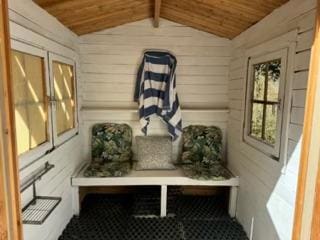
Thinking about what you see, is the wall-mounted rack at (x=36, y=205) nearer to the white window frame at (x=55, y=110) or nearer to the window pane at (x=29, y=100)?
the window pane at (x=29, y=100)

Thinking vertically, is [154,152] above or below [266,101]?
below

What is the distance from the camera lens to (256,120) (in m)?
2.51

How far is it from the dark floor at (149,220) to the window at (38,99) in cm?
96

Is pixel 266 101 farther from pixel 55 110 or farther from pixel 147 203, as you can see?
pixel 55 110

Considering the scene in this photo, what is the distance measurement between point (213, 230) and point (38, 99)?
212 centimetres

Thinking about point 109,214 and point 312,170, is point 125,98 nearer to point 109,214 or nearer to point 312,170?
point 109,214

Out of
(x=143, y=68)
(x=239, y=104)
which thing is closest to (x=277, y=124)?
(x=239, y=104)

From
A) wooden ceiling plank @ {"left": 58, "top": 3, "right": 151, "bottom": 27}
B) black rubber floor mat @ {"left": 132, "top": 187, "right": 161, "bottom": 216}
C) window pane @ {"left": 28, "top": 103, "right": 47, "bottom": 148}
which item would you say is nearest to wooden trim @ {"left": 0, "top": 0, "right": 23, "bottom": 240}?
window pane @ {"left": 28, "top": 103, "right": 47, "bottom": 148}

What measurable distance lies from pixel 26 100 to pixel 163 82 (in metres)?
1.75

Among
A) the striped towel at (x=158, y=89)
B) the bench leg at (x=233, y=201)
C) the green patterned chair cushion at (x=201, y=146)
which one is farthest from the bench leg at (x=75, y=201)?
the bench leg at (x=233, y=201)

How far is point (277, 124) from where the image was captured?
76.5 inches

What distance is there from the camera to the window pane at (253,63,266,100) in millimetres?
2363

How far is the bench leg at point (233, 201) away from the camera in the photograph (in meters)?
2.85

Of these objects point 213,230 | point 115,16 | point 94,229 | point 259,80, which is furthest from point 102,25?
point 213,230
